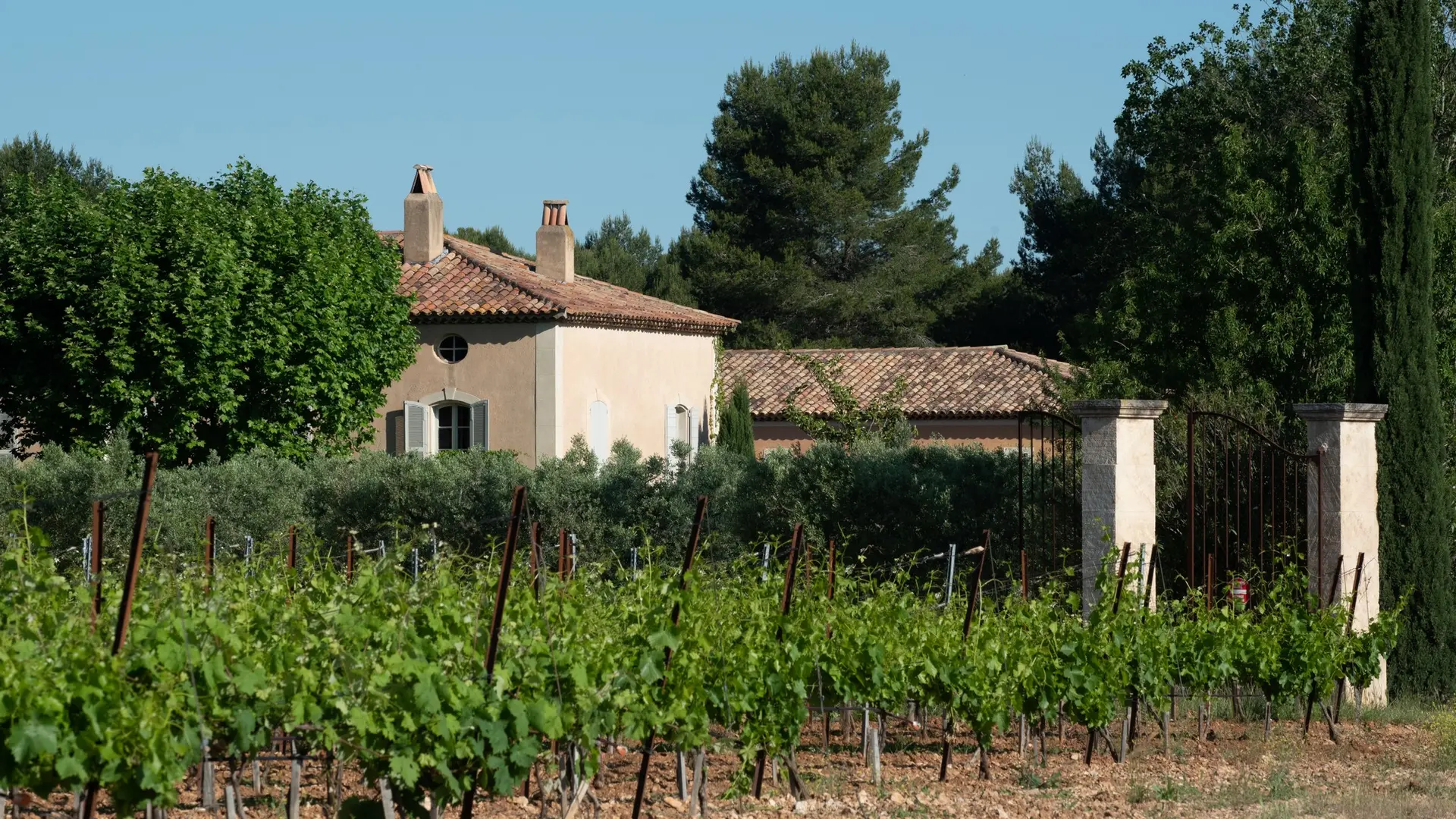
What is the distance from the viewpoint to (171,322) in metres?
17.7

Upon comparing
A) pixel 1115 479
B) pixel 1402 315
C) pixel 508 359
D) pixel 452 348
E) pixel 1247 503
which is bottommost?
pixel 1247 503

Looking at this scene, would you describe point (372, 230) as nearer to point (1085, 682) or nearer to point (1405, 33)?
point (1405, 33)

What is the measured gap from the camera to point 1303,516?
10648 mm

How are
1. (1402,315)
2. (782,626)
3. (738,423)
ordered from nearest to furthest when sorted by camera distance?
1. (782,626)
2. (1402,315)
3. (738,423)

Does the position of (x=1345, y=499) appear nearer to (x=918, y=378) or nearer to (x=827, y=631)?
(x=827, y=631)

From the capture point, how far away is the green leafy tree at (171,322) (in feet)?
57.1

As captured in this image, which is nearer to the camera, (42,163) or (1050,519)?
(1050,519)

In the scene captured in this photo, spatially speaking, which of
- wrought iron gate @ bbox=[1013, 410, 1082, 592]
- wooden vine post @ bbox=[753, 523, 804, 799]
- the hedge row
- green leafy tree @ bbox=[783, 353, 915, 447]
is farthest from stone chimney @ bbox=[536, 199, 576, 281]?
wooden vine post @ bbox=[753, 523, 804, 799]

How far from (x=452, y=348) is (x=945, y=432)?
10092 millimetres

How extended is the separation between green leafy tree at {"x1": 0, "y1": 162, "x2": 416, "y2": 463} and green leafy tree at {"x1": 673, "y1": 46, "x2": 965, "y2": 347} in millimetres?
18458

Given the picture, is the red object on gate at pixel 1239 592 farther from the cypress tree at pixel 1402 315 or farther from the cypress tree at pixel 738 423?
the cypress tree at pixel 738 423

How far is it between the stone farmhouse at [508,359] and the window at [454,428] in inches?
→ 0.7

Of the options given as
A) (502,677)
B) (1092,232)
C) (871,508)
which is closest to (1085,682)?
(502,677)

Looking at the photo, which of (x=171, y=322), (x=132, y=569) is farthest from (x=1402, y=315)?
(x=171, y=322)
